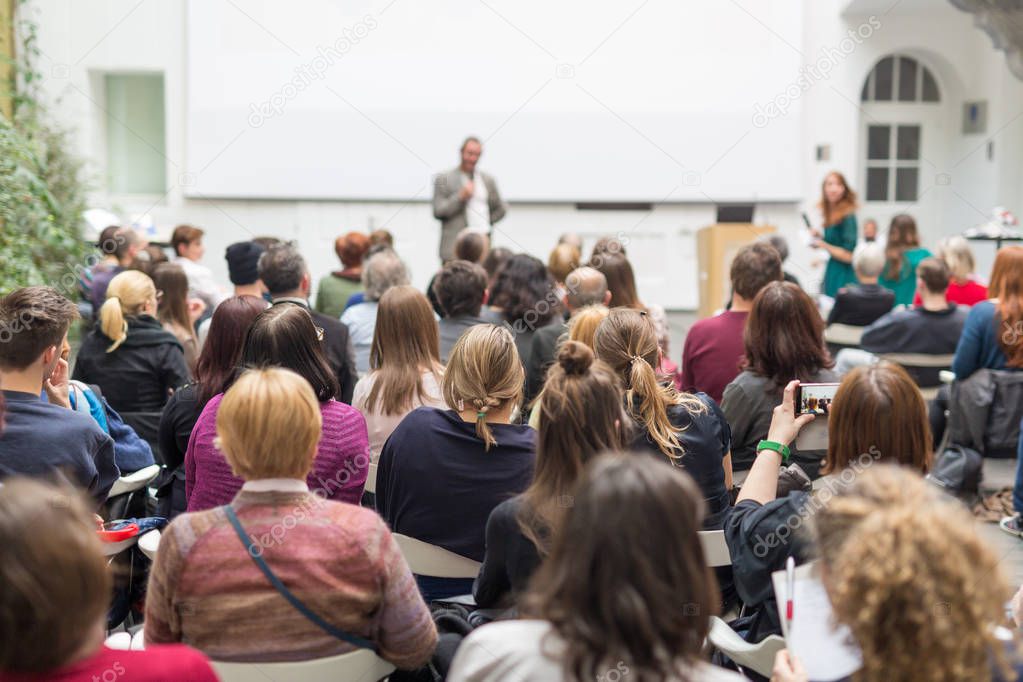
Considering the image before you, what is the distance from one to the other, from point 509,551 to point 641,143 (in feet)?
32.6

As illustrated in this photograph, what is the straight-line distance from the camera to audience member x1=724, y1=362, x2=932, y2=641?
7.36 ft

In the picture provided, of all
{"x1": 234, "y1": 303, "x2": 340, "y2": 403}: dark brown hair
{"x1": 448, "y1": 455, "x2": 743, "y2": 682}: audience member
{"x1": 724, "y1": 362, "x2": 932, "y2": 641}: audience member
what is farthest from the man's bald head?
{"x1": 448, "y1": 455, "x2": 743, "y2": 682}: audience member

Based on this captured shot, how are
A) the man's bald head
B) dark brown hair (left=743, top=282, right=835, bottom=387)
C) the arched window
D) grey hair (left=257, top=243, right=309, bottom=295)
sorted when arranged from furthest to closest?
the arched window, the man's bald head, grey hair (left=257, top=243, right=309, bottom=295), dark brown hair (left=743, top=282, right=835, bottom=387)

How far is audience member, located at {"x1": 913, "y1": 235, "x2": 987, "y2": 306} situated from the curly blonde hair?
4783mm

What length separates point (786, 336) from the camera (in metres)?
3.43

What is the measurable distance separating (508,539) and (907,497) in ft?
3.04

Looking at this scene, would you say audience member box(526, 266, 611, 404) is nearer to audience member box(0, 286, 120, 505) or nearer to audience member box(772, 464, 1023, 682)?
audience member box(0, 286, 120, 505)

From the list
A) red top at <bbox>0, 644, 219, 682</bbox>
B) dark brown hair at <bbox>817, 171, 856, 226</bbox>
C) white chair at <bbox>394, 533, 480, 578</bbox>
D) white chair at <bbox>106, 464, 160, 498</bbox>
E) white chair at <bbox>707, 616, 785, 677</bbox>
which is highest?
dark brown hair at <bbox>817, 171, 856, 226</bbox>

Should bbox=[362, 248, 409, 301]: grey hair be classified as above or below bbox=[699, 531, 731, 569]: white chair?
above

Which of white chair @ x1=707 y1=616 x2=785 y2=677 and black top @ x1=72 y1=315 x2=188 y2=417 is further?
black top @ x1=72 y1=315 x2=188 y2=417

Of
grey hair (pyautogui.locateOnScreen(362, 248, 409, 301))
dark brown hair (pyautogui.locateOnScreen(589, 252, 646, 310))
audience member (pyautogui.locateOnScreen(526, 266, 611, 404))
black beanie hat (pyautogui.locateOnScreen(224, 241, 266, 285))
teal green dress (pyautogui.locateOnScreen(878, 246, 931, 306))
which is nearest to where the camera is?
audience member (pyautogui.locateOnScreen(526, 266, 611, 404))

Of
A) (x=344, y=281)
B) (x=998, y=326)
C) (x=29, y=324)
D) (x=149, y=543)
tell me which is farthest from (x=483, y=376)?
(x=344, y=281)

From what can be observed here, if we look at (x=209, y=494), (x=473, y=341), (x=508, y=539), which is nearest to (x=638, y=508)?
(x=508, y=539)

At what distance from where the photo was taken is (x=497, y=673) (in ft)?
5.42
